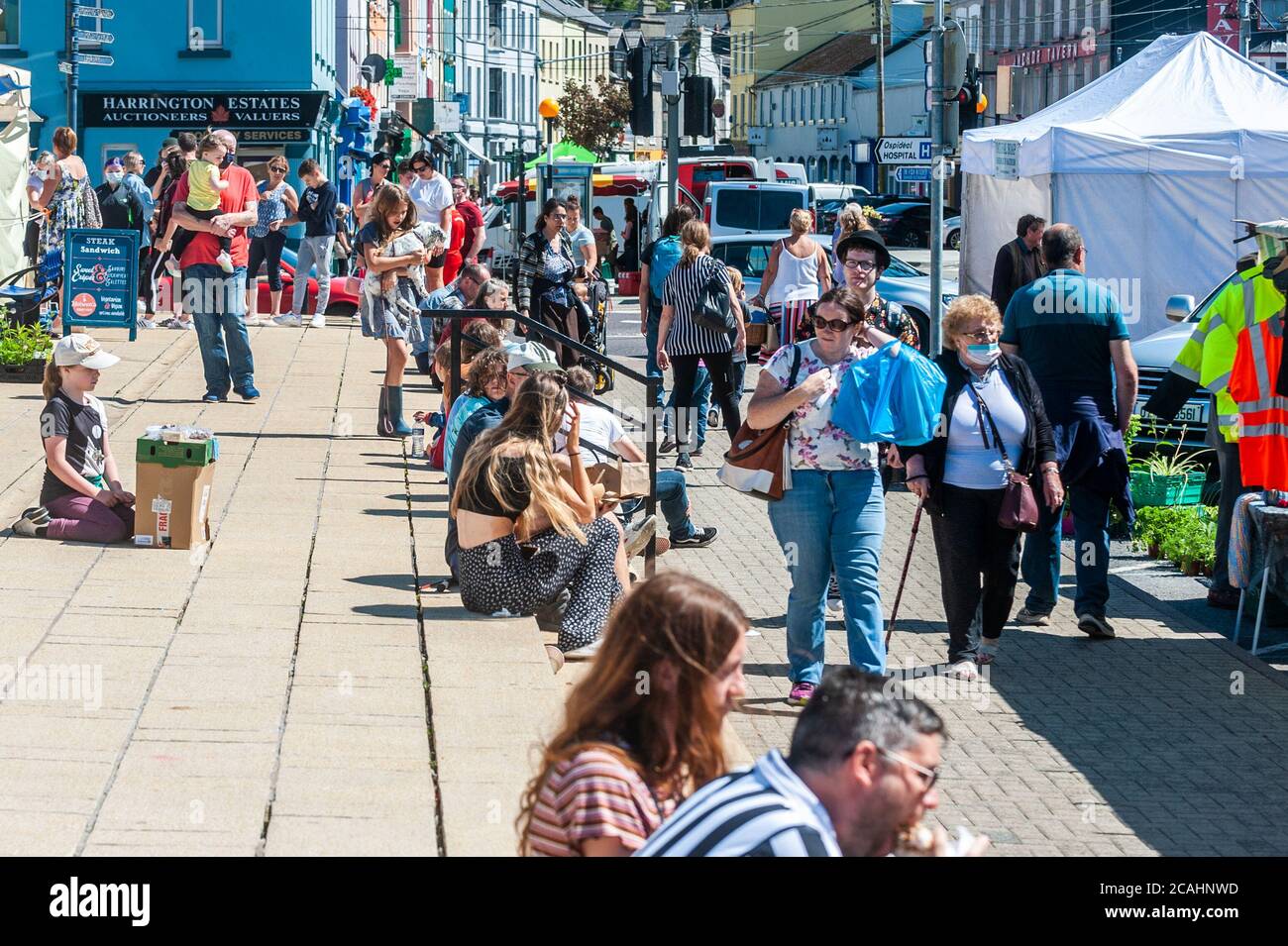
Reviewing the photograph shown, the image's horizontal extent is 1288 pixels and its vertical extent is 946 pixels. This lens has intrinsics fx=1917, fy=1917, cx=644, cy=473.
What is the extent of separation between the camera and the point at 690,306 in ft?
43.5

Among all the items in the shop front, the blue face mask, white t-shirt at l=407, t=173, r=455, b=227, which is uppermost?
the shop front

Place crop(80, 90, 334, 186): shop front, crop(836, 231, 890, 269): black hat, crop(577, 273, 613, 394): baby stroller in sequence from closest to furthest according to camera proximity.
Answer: crop(836, 231, 890, 269): black hat
crop(577, 273, 613, 394): baby stroller
crop(80, 90, 334, 186): shop front

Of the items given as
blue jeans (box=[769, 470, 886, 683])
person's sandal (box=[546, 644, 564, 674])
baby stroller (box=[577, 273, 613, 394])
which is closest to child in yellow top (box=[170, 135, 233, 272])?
baby stroller (box=[577, 273, 613, 394])

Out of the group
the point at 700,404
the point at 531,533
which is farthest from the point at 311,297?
the point at 531,533

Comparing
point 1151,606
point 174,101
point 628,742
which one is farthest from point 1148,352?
point 174,101

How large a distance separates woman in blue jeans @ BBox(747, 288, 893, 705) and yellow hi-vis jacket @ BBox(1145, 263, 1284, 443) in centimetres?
231

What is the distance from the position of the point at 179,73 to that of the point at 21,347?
839 inches

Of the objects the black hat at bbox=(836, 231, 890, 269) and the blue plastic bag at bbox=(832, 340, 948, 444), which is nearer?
the blue plastic bag at bbox=(832, 340, 948, 444)

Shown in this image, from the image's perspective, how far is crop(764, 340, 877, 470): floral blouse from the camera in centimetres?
736

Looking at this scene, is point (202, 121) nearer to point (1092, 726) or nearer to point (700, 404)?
point (700, 404)

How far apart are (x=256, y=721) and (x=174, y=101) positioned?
99.5 feet

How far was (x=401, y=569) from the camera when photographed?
8.91 meters

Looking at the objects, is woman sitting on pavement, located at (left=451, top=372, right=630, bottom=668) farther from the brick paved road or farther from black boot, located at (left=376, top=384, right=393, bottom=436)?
black boot, located at (left=376, top=384, right=393, bottom=436)
